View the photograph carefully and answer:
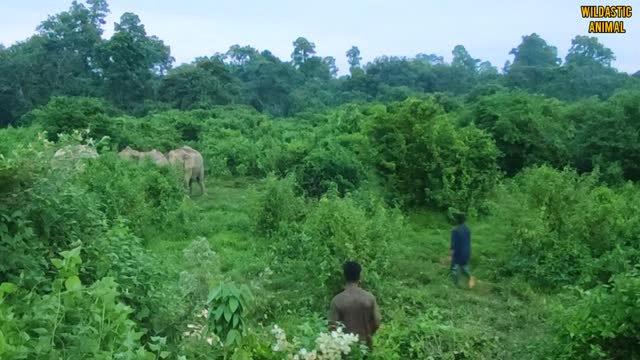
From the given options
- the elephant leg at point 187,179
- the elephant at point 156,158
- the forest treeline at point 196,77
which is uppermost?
the forest treeline at point 196,77

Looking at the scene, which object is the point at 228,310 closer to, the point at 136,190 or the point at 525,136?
the point at 136,190

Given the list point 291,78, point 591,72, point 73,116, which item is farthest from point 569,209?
point 291,78

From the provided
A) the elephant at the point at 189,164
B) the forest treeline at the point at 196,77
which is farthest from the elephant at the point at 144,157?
the forest treeline at the point at 196,77

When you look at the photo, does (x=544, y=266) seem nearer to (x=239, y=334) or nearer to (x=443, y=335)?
(x=443, y=335)

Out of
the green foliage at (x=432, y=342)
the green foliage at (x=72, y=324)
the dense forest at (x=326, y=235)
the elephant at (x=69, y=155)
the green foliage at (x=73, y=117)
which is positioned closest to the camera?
the green foliage at (x=72, y=324)

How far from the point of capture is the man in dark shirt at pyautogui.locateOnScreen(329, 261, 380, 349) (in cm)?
552

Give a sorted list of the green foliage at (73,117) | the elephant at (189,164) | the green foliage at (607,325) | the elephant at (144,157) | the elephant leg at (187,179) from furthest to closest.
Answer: the green foliage at (73,117) → the elephant at (189,164) → the elephant leg at (187,179) → the elephant at (144,157) → the green foliage at (607,325)

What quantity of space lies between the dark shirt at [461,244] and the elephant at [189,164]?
23.5 ft

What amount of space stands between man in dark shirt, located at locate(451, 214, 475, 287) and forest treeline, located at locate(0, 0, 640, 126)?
67.4 feet

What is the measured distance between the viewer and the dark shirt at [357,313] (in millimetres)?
5520

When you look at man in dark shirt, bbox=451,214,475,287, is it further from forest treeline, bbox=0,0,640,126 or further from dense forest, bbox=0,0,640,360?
forest treeline, bbox=0,0,640,126

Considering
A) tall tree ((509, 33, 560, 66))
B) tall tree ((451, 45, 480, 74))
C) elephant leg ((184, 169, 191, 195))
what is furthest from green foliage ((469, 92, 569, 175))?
tall tree ((451, 45, 480, 74))

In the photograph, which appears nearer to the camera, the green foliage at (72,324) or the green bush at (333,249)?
the green foliage at (72,324)

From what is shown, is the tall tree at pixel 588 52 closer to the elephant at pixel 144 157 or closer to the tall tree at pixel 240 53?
the tall tree at pixel 240 53
